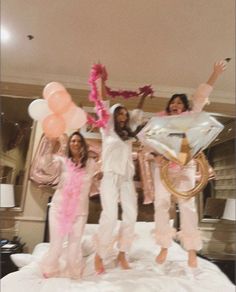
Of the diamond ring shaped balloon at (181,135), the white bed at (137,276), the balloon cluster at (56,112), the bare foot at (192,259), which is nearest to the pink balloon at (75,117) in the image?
the balloon cluster at (56,112)

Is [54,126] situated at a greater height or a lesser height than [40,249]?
greater

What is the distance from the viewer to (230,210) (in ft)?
3.17

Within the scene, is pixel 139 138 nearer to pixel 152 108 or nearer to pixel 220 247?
pixel 152 108

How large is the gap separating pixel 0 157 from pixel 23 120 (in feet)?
0.51

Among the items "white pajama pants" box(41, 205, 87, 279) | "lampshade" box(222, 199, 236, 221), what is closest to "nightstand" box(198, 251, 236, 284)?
"lampshade" box(222, 199, 236, 221)

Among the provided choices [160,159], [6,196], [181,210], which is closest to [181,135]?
[160,159]

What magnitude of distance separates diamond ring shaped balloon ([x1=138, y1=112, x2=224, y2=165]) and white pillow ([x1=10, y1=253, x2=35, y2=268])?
52 cm

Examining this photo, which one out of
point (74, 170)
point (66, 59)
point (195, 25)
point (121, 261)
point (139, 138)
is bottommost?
point (121, 261)

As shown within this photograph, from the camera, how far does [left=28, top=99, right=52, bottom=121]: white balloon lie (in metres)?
0.83

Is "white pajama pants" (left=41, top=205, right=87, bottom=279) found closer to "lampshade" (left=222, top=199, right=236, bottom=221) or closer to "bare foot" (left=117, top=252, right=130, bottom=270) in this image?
"bare foot" (left=117, top=252, right=130, bottom=270)

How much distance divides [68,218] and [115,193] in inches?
6.4

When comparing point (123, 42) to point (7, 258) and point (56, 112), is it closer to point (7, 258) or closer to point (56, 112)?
point (56, 112)

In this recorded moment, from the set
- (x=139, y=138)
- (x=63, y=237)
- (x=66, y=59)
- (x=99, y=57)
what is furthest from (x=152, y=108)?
(x=63, y=237)

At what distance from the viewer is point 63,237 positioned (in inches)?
32.2
